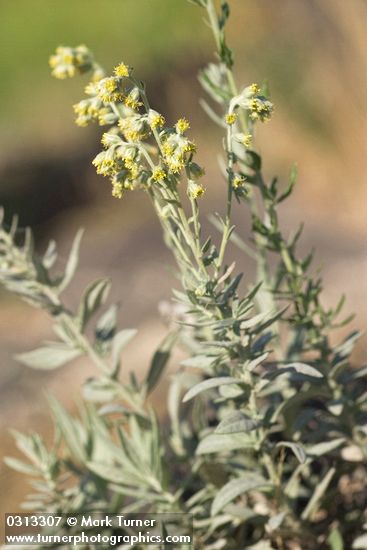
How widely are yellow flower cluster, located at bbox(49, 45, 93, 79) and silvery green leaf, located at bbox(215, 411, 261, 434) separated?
902 millimetres

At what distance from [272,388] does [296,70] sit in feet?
11.5

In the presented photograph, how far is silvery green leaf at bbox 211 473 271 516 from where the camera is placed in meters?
1.67

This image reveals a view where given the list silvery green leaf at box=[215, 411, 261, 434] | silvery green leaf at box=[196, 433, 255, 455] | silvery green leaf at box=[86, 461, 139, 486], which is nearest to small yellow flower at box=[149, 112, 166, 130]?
silvery green leaf at box=[215, 411, 261, 434]

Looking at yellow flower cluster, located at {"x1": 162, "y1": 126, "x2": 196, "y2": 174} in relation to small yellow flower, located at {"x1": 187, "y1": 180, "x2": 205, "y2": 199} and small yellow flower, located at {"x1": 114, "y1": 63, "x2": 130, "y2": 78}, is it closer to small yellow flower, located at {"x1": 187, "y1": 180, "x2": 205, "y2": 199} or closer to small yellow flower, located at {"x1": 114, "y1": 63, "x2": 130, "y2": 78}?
small yellow flower, located at {"x1": 187, "y1": 180, "x2": 205, "y2": 199}

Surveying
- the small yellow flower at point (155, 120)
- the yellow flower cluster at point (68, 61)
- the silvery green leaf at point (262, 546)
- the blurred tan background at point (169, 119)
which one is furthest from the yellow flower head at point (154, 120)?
the blurred tan background at point (169, 119)

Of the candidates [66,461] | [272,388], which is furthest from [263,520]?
[66,461]

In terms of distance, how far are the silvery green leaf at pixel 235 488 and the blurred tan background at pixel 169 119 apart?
201cm

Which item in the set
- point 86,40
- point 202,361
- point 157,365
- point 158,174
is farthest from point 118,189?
point 86,40

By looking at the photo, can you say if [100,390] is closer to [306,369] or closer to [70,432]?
[70,432]

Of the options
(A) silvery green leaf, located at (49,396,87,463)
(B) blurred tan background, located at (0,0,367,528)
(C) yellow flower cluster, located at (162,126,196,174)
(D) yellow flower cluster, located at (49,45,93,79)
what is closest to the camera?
(C) yellow flower cluster, located at (162,126,196,174)

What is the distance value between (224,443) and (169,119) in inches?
147

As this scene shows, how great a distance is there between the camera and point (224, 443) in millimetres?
1743

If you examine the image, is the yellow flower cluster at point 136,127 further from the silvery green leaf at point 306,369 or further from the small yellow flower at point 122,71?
the silvery green leaf at point 306,369

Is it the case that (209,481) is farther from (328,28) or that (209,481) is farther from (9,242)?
(328,28)
